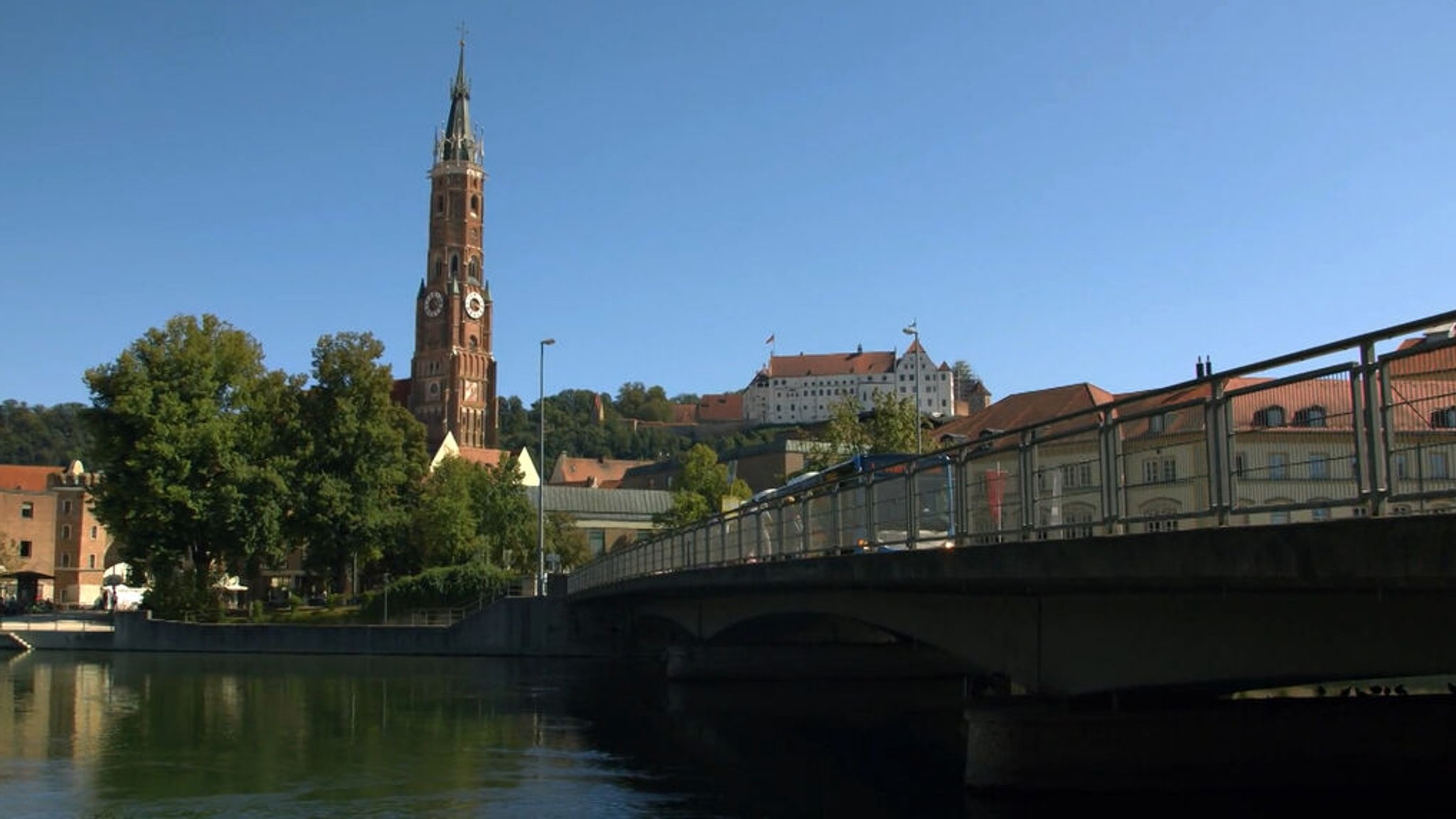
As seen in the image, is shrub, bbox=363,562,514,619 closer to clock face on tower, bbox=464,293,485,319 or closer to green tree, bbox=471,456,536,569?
green tree, bbox=471,456,536,569

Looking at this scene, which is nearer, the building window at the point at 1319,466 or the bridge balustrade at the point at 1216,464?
the bridge balustrade at the point at 1216,464

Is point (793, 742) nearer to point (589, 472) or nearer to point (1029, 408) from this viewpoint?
point (1029, 408)

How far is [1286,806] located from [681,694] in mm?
24562

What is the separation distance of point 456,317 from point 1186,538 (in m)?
155

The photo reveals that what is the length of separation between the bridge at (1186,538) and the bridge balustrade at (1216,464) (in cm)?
Result: 2

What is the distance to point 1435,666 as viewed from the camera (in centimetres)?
1199

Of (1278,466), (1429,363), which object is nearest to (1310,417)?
(1278,466)

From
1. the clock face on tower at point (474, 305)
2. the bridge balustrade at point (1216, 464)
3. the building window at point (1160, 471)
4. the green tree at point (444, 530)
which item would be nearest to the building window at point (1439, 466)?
the bridge balustrade at point (1216, 464)

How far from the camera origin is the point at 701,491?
88.6 meters

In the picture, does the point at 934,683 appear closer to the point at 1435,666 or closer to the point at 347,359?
the point at 1435,666

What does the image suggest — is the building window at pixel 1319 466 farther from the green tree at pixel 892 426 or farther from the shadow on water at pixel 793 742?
the green tree at pixel 892 426

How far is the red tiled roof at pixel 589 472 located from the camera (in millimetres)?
172750

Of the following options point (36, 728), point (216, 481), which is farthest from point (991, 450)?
point (216, 481)

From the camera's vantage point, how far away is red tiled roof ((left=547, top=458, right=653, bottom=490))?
567 feet
